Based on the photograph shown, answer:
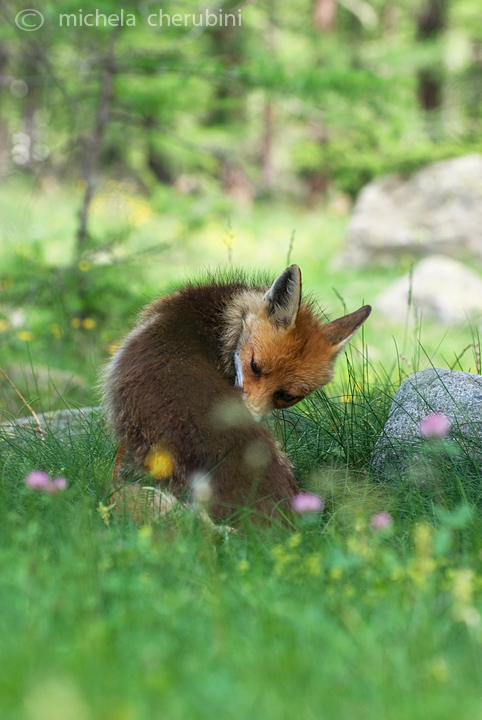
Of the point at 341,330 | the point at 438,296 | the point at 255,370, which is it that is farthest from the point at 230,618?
the point at 438,296

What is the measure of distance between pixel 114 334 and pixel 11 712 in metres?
6.37

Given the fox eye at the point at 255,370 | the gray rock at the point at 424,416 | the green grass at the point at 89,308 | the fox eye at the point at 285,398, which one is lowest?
the green grass at the point at 89,308

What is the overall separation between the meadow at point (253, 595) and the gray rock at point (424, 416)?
0.12 metres

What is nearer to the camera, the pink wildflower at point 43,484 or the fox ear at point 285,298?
the pink wildflower at point 43,484

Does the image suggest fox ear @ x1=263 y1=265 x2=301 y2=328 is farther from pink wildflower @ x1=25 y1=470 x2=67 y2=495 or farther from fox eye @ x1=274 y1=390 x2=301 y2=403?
pink wildflower @ x1=25 y1=470 x2=67 y2=495

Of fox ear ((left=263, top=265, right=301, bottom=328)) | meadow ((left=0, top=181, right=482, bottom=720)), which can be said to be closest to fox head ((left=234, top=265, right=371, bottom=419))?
fox ear ((left=263, top=265, right=301, bottom=328))

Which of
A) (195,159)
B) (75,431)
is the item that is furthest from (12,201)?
(75,431)

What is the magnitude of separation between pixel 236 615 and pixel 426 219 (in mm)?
12991

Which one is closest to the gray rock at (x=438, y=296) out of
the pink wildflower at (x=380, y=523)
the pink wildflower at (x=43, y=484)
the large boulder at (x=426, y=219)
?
the large boulder at (x=426, y=219)

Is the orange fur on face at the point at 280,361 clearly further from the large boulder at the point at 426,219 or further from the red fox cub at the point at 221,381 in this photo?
the large boulder at the point at 426,219

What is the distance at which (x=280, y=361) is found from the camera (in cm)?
354

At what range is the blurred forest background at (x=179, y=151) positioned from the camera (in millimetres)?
7246

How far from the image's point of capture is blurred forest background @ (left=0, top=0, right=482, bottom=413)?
7246 mm

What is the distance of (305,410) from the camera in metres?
4.40
